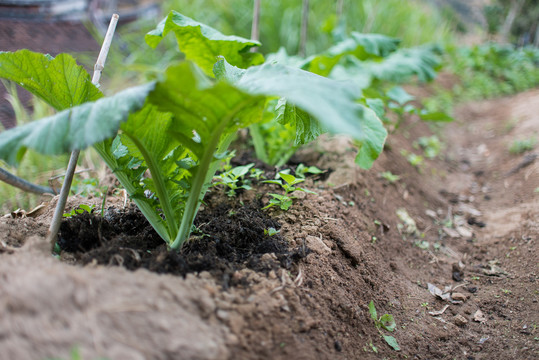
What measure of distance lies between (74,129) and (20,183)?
37.9 inches

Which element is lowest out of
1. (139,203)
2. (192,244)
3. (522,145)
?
(522,145)

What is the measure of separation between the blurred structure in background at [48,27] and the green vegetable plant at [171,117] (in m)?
1.57

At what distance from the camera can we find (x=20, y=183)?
5.42ft

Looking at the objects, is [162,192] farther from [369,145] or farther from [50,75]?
[369,145]

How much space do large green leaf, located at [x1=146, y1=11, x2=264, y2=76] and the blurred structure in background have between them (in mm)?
1281

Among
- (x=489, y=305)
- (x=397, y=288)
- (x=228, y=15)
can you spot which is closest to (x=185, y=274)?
(x=397, y=288)

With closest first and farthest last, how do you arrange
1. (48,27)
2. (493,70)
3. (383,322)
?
(383,322)
(48,27)
(493,70)

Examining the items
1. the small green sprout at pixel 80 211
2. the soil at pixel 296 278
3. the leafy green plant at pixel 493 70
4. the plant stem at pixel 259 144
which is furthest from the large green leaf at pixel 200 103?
the leafy green plant at pixel 493 70

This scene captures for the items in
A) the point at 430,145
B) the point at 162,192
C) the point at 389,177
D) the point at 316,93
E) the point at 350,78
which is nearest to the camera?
the point at 316,93

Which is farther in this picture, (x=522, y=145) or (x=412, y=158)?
(x=522, y=145)

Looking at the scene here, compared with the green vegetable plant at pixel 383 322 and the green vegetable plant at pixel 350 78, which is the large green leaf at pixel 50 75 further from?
the green vegetable plant at pixel 383 322

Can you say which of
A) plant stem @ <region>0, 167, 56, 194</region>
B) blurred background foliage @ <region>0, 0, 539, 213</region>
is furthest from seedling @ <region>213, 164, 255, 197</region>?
blurred background foliage @ <region>0, 0, 539, 213</region>

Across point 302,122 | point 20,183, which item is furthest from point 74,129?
point 20,183

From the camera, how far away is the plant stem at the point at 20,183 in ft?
4.84
